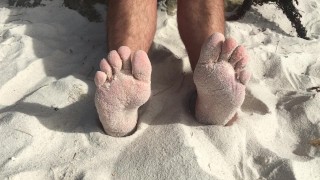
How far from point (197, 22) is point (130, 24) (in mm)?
321

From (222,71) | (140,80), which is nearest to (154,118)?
(140,80)

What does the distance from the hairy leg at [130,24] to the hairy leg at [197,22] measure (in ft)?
0.56

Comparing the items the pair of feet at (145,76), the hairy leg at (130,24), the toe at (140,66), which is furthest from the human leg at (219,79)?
the hairy leg at (130,24)

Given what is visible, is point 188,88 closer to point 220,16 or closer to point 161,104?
point 161,104

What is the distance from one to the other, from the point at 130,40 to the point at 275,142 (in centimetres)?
78

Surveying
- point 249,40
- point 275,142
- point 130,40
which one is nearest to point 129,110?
point 130,40

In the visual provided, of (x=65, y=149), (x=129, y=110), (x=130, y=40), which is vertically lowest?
(x=65, y=149)

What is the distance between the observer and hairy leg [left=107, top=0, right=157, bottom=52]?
1.80m

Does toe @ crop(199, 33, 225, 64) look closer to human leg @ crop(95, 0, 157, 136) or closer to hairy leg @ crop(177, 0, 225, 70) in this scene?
human leg @ crop(95, 0, 157, 136)

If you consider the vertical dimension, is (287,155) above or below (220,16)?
below

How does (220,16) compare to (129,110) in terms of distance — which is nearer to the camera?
(129,110)

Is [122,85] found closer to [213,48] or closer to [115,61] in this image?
[115,61]

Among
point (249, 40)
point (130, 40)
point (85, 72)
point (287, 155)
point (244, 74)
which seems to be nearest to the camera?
point (244, 74)

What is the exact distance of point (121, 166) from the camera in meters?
1.55
